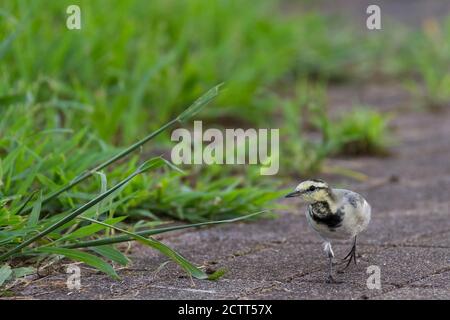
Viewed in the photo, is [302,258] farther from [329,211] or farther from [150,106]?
[150,106]

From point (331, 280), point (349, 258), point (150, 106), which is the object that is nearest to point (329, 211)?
point (331, 280)

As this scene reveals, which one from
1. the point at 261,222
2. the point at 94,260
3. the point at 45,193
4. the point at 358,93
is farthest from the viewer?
the point at 358,93

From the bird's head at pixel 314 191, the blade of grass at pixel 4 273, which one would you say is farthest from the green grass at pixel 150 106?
the bird's head at pixel 314 191

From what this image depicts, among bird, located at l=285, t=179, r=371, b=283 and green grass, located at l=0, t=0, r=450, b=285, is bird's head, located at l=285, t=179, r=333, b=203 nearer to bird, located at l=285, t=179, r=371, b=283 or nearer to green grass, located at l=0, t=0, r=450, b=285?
bird, located at l=285, t=179, r=371, b=283

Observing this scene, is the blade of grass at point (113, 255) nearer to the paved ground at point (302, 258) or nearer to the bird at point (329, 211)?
the paved ground at point (302, 258)

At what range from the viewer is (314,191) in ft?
10.4

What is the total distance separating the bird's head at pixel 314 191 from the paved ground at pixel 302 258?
0.29 metres

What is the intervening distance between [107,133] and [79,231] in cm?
163

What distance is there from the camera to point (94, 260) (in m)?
3.05

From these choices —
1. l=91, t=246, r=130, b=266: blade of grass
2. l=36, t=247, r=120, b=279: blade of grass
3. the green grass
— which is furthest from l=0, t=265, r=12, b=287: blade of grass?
l=91, t=246, r=130, b=266: blade of grass

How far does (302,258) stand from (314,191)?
47 centimetres
